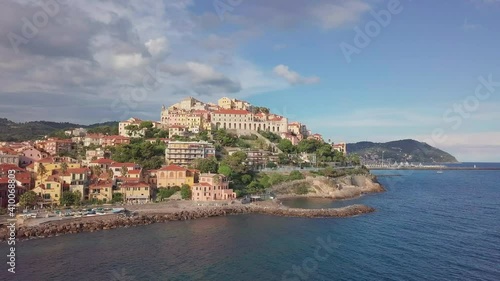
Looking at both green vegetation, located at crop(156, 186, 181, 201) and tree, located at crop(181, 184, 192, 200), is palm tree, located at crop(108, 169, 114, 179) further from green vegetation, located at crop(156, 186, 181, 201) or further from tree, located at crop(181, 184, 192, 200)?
tree, located at crop(181, 184, 192, 200)

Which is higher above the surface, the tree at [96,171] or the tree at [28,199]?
the tree at [96,171]

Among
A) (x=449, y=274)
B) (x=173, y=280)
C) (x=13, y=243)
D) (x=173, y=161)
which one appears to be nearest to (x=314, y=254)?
(x=449, y=274)

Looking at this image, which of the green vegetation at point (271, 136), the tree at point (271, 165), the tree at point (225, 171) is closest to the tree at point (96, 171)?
the tree at point (225, 171)

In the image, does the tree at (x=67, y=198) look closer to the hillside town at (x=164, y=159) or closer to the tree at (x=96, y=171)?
the hillside town at (x=164, y=159)

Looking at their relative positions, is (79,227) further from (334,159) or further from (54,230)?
(334,159)

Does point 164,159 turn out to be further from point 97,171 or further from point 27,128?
point 27,128

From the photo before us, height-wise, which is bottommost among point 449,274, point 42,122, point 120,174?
point 449,274
